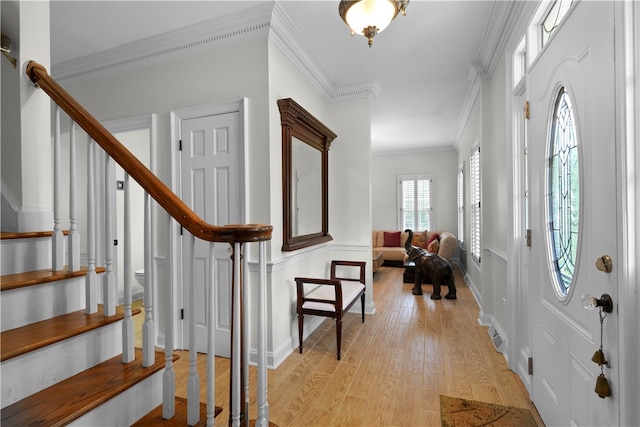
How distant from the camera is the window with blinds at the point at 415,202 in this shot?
7.46m

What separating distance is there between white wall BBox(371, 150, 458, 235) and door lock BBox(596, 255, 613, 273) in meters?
6.44

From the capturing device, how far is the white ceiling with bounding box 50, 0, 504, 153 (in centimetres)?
231

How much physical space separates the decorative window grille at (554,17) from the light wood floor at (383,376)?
7.59 feet

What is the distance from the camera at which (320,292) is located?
2.98 m

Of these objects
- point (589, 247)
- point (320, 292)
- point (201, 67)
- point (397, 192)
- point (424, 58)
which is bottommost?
point (320, 292)

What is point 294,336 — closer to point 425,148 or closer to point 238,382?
point 238,382

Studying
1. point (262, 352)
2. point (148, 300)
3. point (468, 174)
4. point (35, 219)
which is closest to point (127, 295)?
point (148, 300)

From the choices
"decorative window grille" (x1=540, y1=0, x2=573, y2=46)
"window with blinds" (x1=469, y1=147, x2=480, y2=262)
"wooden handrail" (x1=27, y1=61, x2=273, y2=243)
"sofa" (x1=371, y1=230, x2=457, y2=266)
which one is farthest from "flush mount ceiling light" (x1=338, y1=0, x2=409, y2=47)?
"sofa" (x1=371, y1=230, x2=457, y2=266)

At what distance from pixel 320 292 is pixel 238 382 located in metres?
1.97

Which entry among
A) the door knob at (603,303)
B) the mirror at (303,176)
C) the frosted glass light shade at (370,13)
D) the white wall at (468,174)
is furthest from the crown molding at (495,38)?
the door knob at (603,303)

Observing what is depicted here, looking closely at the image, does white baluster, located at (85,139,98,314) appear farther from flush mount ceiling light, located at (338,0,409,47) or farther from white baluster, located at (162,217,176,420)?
flush mount ceiling light, located at (338,0,409,47)

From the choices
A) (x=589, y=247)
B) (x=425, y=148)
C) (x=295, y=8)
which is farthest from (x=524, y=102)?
(x=425, y=148)

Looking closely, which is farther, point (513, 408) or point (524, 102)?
point (524, 102)

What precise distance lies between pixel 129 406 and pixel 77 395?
7.1 inches
